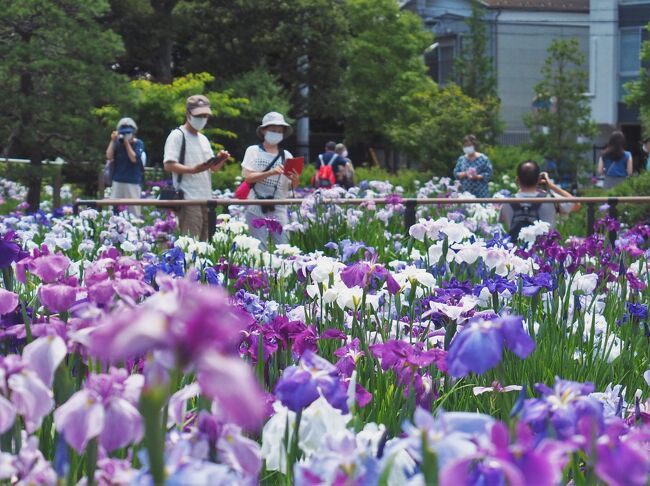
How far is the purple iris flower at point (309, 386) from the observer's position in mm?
1685

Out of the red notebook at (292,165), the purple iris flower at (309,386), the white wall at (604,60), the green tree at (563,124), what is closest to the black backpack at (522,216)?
the red notebook at (292,165)

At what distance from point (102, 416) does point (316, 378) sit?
1.33 ft

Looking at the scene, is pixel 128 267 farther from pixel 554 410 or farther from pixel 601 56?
pixel 601 56

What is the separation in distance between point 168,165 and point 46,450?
256 inches

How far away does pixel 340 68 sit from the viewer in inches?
1438

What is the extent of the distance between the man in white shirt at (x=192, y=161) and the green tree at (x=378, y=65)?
91.3 ft

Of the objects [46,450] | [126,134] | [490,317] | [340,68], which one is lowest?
[46,450]

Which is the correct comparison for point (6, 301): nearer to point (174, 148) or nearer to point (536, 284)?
point (536, 284)

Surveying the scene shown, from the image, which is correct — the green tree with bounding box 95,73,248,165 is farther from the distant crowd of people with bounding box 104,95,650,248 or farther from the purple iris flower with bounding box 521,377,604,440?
the purple iris flower with bounding box 521,377,604,440

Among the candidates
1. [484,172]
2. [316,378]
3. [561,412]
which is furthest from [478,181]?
[561,412]

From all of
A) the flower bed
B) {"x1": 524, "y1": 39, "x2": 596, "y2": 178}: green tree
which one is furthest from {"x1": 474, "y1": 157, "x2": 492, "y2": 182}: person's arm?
{"x1": 524, "y1": 39, "x2": 596, "y2": 178}: green tree

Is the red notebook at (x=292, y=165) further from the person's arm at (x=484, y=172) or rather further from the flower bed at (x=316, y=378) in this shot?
the person's arm at (x=484, y=172)

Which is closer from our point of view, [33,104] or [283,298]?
[283,298]

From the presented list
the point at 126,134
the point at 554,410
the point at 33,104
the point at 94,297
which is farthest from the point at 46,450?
the point at 33,104
